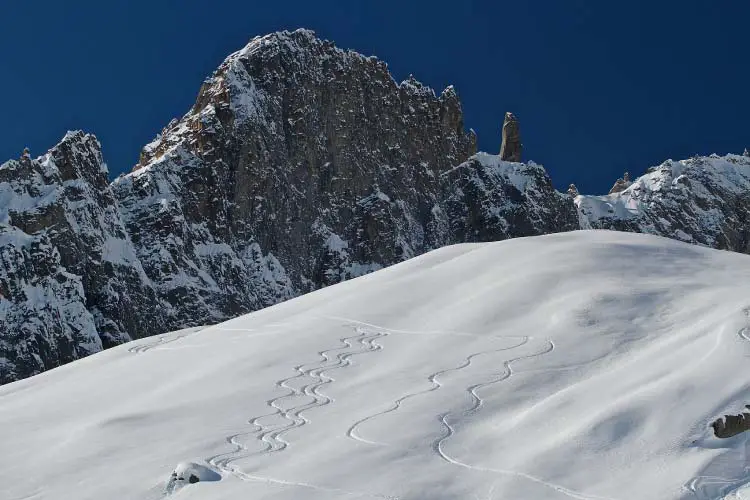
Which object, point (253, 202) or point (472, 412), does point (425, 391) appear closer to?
point (472, 412)

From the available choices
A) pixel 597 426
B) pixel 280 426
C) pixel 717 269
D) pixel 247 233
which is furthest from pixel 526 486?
pixel 247 233

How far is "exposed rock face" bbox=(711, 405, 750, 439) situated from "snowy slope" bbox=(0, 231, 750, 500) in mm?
161

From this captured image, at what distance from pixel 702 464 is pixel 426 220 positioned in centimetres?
13693

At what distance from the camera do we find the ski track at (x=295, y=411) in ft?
46.2

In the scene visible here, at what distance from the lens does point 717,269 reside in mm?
25703

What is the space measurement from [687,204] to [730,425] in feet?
565

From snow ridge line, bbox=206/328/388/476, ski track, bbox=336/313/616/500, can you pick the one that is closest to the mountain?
snow ridge line, bbox=206/328/388/476

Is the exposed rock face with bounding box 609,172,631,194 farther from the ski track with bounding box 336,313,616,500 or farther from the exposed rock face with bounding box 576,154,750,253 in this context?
the ski track with bounding box 336,313,616,500

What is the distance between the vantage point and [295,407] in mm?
17281

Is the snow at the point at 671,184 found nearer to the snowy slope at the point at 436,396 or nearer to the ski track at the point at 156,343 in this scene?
the ski track at the point at 156,343

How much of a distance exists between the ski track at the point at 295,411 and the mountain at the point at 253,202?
78.2 m

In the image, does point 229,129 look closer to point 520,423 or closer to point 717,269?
point 717,269

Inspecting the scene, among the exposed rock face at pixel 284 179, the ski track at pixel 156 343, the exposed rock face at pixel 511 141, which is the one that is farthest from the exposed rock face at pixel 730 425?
the exposed rock face at pixel 511 141

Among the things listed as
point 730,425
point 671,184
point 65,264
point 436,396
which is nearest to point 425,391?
point 436,396
